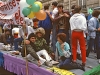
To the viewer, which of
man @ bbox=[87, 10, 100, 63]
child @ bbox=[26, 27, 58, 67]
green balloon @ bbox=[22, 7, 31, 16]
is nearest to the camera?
green balloon @ bbox=[22, 7, 31, 16]

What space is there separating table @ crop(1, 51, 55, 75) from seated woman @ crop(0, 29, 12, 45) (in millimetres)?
1822

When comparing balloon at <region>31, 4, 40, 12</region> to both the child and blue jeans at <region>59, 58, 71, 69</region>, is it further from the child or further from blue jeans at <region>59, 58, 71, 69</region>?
blue jeans at <region>59, 58, 71, 69</region>

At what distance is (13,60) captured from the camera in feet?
21.6

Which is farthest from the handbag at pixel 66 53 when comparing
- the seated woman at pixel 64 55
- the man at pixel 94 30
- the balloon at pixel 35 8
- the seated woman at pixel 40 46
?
the man at pixel 94 30

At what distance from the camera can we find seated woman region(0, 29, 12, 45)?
8.90m

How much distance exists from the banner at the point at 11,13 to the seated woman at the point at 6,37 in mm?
2009

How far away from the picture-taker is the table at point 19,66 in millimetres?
5152

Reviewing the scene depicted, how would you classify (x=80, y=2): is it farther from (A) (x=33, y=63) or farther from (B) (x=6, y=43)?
(A) (x=33, y=63)

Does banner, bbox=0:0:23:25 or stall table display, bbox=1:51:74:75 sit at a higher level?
banner, bbox=0:0:23:25

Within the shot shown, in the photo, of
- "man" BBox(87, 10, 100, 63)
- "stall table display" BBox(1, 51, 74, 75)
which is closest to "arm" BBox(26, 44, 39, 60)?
"stall table display" BBox(1, 51, 74, 75)

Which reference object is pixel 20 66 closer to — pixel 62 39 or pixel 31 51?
pixel 31 51

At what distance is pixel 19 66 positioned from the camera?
6180 mm

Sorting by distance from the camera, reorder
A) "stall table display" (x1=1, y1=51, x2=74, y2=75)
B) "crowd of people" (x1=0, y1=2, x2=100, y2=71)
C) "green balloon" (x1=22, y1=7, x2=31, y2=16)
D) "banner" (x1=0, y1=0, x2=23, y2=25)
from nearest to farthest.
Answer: "stall table display" (x1=1, y1=51, x2=74, y2=75), "green balloon" (x1=22, y1=7, x2=31, y2=16), "crowd of people" (x1=0, y1=2, x2=100, y2=71), "banner" (x1=0, y1=0, x2=23, y2=25)

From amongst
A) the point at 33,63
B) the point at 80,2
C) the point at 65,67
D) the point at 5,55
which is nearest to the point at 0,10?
the point at 5,55
